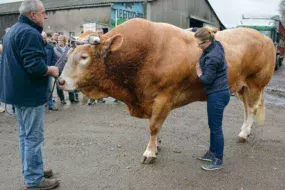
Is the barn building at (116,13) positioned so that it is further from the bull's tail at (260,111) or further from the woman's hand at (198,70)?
the woman's hand at (198,70)

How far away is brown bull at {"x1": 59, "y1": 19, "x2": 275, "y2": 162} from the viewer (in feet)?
12.6

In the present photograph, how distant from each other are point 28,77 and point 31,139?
72cm

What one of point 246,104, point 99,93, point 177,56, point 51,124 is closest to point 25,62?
point 99,93

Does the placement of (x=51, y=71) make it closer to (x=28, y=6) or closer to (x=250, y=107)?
(x=28, y=6)

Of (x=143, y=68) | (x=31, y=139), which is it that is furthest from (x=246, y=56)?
(x=31, y=139)

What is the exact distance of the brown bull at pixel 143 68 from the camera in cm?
383

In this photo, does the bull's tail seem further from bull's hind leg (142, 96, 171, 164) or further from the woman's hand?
bull's hind leg (142, 96, 171, 164)

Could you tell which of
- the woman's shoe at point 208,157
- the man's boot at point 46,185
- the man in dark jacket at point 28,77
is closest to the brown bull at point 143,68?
the man in dark jacket at point 28,77

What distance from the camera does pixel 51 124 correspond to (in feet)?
20.4

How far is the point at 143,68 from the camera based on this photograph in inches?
160

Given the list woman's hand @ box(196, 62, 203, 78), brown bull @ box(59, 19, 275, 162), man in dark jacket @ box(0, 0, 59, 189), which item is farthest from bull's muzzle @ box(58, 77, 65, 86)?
woman's hand @ box(196, 62, 203, 78)

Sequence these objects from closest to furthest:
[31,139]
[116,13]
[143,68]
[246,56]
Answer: [31,139]
[143,68]
[246,56]
[116,13]

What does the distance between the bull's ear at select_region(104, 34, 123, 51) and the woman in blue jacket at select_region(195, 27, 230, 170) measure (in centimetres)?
102

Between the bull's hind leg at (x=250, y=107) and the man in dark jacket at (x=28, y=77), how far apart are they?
3.68 metres
